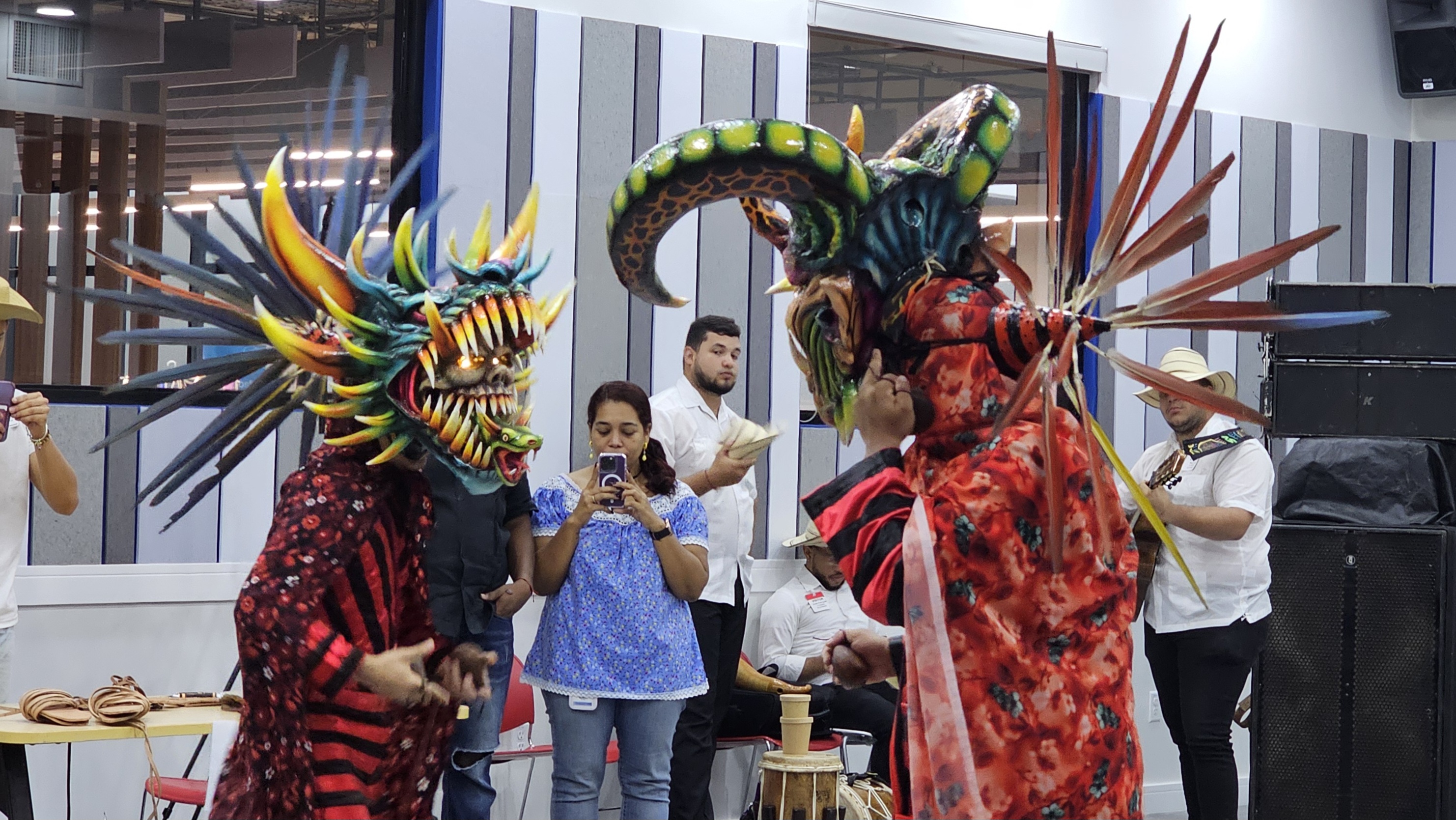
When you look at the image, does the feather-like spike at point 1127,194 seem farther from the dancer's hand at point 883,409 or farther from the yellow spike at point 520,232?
the yellow spike at point 520,232

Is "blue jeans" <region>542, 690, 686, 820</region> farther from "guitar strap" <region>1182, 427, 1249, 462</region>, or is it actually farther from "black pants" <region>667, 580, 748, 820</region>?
"guitar strap" <region>1182, 427, 1249, 462</region>

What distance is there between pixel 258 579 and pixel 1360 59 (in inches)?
250

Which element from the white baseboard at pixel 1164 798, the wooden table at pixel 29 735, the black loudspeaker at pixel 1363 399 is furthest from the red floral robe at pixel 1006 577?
the white baseboard at pixel 1164 798

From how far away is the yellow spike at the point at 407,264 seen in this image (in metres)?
2.29

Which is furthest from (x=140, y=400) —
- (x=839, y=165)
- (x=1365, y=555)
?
(x=1365, y=555)

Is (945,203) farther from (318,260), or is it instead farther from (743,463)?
(743,463)

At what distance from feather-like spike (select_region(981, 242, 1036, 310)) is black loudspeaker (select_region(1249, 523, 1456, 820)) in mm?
3317

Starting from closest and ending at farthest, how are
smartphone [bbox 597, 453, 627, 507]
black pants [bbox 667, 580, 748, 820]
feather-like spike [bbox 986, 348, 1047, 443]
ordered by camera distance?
feather-like spike [bbox 986, 348, 1047, 443], smartphone [bbox 597, 453, 627, 507], black pants [bbox 667, 580, 748, 820]

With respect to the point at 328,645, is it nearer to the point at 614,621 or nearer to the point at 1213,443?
the point at 614,621

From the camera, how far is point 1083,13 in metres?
6.23

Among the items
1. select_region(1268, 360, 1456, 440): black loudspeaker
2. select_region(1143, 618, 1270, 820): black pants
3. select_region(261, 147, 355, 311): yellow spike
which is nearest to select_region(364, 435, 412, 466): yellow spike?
select_region(261, 147, 355, 311): yellow spike

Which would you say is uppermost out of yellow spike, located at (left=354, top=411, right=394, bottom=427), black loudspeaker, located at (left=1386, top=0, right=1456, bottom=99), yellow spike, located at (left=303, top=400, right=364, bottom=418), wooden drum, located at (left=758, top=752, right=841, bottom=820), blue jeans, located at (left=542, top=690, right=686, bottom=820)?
black loudspeaker, located at (left=1386, top=0, right=1456, bottom=99)

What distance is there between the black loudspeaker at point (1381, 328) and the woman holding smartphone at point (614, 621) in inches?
92.9

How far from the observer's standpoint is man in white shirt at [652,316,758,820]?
4711 mm
